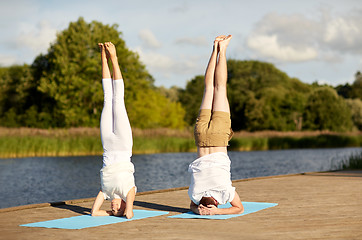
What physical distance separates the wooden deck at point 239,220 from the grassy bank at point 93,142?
1706cm

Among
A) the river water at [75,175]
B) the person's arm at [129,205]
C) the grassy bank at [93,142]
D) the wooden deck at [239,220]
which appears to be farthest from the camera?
the grassy bank at [93,142]

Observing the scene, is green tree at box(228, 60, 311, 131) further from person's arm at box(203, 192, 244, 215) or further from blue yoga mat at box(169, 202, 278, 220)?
person's arm at box(203, 192, 244, 215)

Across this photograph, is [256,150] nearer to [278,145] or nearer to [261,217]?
[278,145]

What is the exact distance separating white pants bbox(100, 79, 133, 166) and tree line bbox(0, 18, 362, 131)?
33098mm

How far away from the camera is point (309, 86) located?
6650cm

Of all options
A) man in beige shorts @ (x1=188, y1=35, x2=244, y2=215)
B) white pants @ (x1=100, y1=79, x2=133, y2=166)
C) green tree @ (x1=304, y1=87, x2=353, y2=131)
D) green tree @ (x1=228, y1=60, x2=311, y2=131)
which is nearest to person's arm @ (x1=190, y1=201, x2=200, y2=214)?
man in beige shorts @ (x1=188, y1=35, x2=244, y2=215)

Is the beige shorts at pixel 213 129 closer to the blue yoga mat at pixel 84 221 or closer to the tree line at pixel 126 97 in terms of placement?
the blue yoga mat at pixel 84 221

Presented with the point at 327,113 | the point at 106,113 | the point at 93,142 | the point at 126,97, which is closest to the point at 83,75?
the point at 126,97

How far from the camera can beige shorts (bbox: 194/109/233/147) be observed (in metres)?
5.35

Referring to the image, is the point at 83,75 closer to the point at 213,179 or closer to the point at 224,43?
the point at 224,43

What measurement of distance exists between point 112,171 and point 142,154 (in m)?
20.7

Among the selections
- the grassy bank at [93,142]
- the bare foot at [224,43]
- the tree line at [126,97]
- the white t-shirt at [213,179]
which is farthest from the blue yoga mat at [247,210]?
the tree line at [126,97]

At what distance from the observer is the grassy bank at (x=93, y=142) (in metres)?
23.8

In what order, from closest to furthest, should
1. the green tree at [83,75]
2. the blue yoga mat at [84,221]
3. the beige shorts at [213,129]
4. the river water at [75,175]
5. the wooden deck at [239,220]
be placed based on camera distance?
the wooden deck at [239,220], the blue yoga mat at [84,221], the beige shorts at [213,129], the river water at [75,175], the green tree at [83,75]
